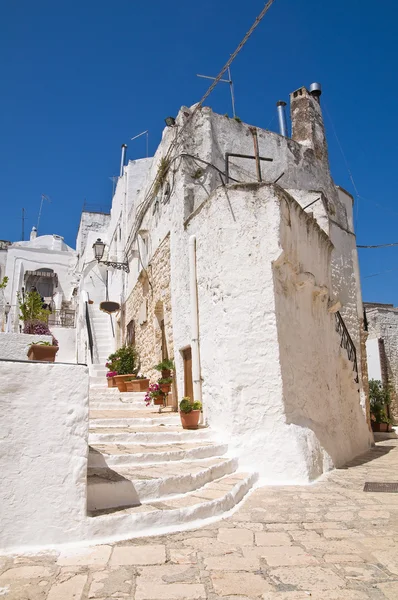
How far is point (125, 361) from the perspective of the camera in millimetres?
13180

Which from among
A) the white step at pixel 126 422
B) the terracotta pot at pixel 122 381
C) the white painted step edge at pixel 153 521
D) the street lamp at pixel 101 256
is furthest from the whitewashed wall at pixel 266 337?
the street lamp at pixel 101 256

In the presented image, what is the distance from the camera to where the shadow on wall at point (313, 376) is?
697 cm

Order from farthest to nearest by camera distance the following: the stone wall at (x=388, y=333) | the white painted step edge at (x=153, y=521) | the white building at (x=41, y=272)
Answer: the white building at (x=41, y=272), the stone wall at (x=388, y=333), the white painted step edge at (x=153, y=521)

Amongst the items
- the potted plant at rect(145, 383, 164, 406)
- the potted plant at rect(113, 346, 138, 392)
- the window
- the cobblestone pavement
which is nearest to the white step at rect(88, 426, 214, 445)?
the cobblestone pavement

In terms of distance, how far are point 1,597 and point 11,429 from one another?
1.25m

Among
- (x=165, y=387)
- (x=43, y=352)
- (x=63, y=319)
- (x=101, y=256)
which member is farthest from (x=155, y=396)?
(x=63, y=319)

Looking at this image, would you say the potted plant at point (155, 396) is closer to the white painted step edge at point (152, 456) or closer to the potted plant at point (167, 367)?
the potted plant at point (167, 367)

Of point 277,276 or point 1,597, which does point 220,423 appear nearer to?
point 277,276

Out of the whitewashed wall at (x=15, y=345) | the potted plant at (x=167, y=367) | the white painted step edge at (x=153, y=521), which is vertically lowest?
the white painted step edge at (x=153, y=521)

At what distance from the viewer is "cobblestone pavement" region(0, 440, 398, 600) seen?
2936 millimetres

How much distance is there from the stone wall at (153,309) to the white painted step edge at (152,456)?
13.1ft

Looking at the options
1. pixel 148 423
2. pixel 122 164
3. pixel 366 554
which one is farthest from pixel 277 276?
pixel 122 164

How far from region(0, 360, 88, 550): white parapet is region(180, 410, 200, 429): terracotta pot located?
348 centimetres

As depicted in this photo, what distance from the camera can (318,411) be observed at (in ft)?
25.5
